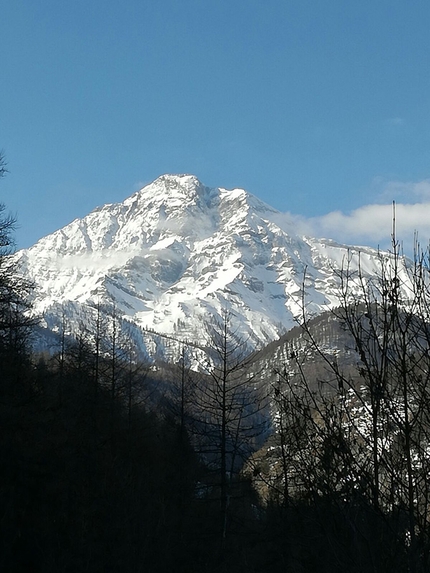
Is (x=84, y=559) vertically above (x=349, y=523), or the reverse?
(x=349, y=523)

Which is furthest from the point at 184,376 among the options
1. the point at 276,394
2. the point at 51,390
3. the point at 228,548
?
the point at 276,394

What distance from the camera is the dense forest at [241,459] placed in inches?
204

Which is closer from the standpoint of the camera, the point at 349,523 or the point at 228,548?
the point at 349,523

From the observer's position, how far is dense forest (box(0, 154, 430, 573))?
5188mm

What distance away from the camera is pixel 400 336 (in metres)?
5.59

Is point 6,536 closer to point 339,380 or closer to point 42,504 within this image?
point 42,504

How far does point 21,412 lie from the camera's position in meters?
16.4

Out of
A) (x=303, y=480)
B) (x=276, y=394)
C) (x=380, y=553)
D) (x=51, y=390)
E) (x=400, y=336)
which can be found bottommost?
(x=380, y=553)

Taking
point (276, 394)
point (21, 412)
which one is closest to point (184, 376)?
point (21, 412)

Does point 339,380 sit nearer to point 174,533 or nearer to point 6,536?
point 6,536

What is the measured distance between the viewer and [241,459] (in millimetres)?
17266

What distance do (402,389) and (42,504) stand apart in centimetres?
1425

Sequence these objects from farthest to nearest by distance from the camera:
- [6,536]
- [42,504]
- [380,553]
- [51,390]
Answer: [51,390] < [42,504] < [6,536] < [380,553]

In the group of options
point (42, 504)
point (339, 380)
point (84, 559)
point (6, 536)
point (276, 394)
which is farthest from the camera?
point (42, 504)
